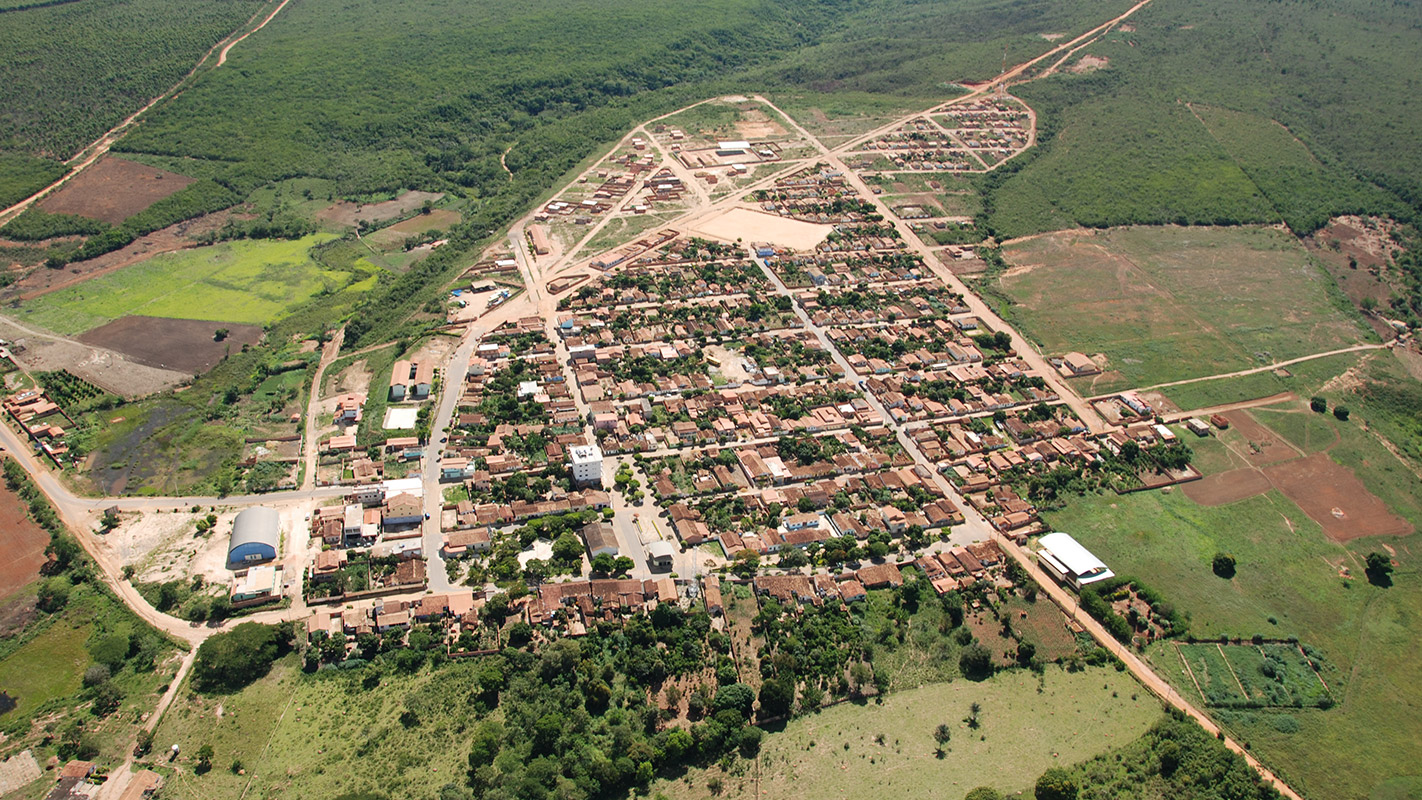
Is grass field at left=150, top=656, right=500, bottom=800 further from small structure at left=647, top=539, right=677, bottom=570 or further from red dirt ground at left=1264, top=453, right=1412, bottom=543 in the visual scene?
red dirt ground at left=1264, top=453, right=1412, bottom=543

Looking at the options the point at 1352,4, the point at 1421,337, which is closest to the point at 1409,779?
the point at 1421,337

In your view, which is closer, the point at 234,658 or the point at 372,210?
the point at 234,658

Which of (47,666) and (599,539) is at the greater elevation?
(47,666)

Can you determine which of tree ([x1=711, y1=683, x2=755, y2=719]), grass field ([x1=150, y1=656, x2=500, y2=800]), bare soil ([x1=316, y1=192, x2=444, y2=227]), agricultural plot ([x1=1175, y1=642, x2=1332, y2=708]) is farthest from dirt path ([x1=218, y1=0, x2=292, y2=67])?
agricultural plot ([x1=1175, y1=642, x2=1332, y2=708])

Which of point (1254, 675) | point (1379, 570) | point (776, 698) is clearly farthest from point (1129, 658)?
point (776, 698)

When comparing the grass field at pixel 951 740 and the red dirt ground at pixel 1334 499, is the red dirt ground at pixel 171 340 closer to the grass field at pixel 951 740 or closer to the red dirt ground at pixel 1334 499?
the grass field at pixel 951 740

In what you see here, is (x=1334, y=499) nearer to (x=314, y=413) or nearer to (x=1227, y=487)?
(x=1227, y=487)
